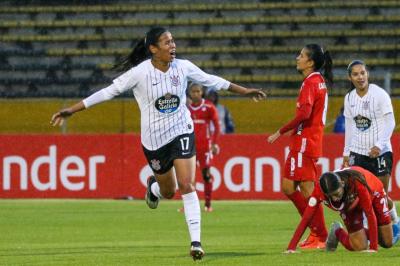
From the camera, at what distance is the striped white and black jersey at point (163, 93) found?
1191 cm

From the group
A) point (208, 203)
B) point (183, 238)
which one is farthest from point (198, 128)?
point (183, 238)

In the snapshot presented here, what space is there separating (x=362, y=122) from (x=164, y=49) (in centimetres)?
340

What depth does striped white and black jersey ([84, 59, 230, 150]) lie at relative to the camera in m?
11.9

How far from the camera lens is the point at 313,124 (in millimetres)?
13555

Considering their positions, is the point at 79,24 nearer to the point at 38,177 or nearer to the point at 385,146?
the point at 38,177

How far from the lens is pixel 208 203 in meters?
20.9

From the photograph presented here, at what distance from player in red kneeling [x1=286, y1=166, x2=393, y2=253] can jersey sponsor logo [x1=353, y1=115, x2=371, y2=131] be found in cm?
201

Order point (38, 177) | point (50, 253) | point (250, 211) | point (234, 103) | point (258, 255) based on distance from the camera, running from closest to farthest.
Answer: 1. point (258, 255)
2. point (50, 253)
3. point (250, 211)
4. point (38, 177)
5. point (234, 103)

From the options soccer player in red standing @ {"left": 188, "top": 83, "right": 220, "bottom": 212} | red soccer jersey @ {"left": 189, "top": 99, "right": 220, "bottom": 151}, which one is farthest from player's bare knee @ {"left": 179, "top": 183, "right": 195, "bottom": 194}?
red soccer jersey @ {"left": 189, "top": 99, "right": 220, "bottom": 151}

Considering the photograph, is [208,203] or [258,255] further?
[208,203]

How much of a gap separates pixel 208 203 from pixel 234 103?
547 centimetres

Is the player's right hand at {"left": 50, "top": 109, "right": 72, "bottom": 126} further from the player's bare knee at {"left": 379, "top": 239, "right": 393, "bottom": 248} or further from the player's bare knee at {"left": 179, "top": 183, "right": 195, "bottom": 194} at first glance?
the player's bare knee at {"left": 379, "top": 239, "right": 393, "bottom": 248}

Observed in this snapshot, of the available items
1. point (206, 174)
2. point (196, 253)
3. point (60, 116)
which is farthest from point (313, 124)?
point (206, 174)

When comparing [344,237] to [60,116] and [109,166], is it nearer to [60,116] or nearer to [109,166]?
[60,116]
